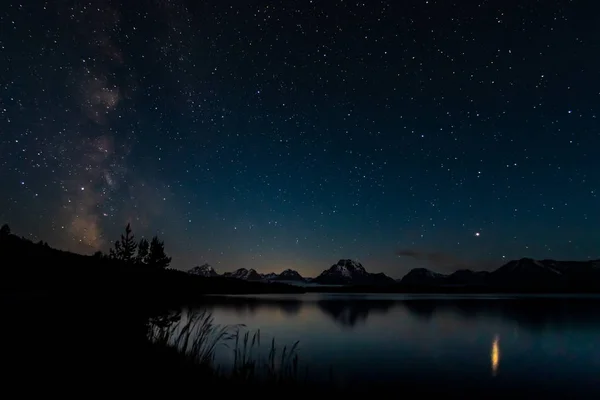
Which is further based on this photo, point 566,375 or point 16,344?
point 566,375

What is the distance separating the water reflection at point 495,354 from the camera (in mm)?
29475

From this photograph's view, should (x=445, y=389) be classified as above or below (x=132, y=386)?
below

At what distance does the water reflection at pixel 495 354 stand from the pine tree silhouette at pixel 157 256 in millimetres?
100615

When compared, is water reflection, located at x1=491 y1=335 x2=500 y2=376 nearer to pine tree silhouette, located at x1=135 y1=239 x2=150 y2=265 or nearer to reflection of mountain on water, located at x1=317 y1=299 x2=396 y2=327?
reflection of mountain on water, located at x1=317 y1=299 x2=396 y2=327

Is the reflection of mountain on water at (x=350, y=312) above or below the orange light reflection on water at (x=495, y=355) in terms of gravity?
below

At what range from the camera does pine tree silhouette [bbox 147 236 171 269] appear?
123144mm

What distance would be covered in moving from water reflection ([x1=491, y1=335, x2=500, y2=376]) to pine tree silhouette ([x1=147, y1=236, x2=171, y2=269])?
3961 inches

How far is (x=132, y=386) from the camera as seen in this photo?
9.47 metres

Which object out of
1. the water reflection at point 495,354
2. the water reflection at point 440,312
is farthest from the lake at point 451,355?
the water reflection at point 440,312

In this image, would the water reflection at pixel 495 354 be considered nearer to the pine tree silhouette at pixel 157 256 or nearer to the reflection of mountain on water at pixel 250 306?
the reflection of mountain on water at pixel 250 306

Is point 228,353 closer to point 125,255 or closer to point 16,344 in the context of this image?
point 16,344

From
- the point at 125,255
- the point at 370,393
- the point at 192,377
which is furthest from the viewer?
the point at 125,255

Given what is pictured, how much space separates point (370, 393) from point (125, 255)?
363 ft

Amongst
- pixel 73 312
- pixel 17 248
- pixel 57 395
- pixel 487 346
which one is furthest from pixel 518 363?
pixel 17 248
